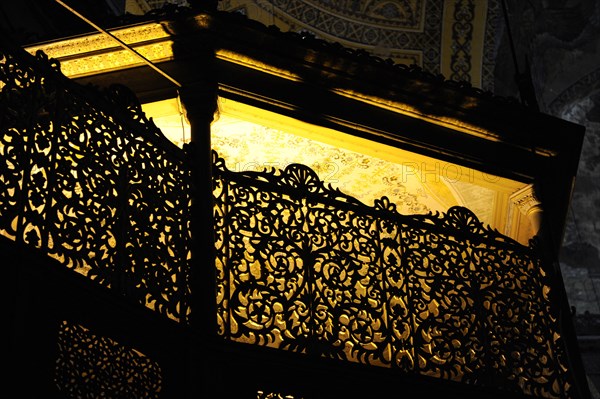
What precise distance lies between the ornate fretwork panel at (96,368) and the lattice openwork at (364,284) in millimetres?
654

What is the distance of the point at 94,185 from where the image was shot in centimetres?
564

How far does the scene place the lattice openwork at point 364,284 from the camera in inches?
236

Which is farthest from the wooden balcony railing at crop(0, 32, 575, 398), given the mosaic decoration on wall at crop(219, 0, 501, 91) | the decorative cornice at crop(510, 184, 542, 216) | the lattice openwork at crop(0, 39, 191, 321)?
the mosaic decoration on wall at crop(219, 0, 501, 91)

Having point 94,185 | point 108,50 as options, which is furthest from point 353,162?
point 94,185

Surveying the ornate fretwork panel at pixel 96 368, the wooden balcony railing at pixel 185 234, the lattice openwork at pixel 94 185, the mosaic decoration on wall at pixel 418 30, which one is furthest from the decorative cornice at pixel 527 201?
the mosaic decoration on wall at pixel 418 30

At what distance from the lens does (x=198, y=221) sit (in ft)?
19.4

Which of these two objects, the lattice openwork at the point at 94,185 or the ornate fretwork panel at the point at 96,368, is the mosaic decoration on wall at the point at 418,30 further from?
the ornate fretwork panel at the point at 96,368

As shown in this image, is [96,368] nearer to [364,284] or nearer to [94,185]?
[94,185]

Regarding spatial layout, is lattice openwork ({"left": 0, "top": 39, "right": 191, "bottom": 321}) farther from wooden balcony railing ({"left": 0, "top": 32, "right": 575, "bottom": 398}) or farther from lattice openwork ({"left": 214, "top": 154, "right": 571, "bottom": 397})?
lattice openwork ({"left": 214, "top": 154, "right": 571, "bottom": 397})

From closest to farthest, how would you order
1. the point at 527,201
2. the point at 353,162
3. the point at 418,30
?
the point at 527,201 < the point at 353,162 < the point at 418,30

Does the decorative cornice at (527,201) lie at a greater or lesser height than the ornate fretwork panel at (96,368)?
greater

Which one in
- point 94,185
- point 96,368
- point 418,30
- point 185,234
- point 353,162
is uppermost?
point 418,30

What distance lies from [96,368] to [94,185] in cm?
119

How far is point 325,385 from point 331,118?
7.69 feet
